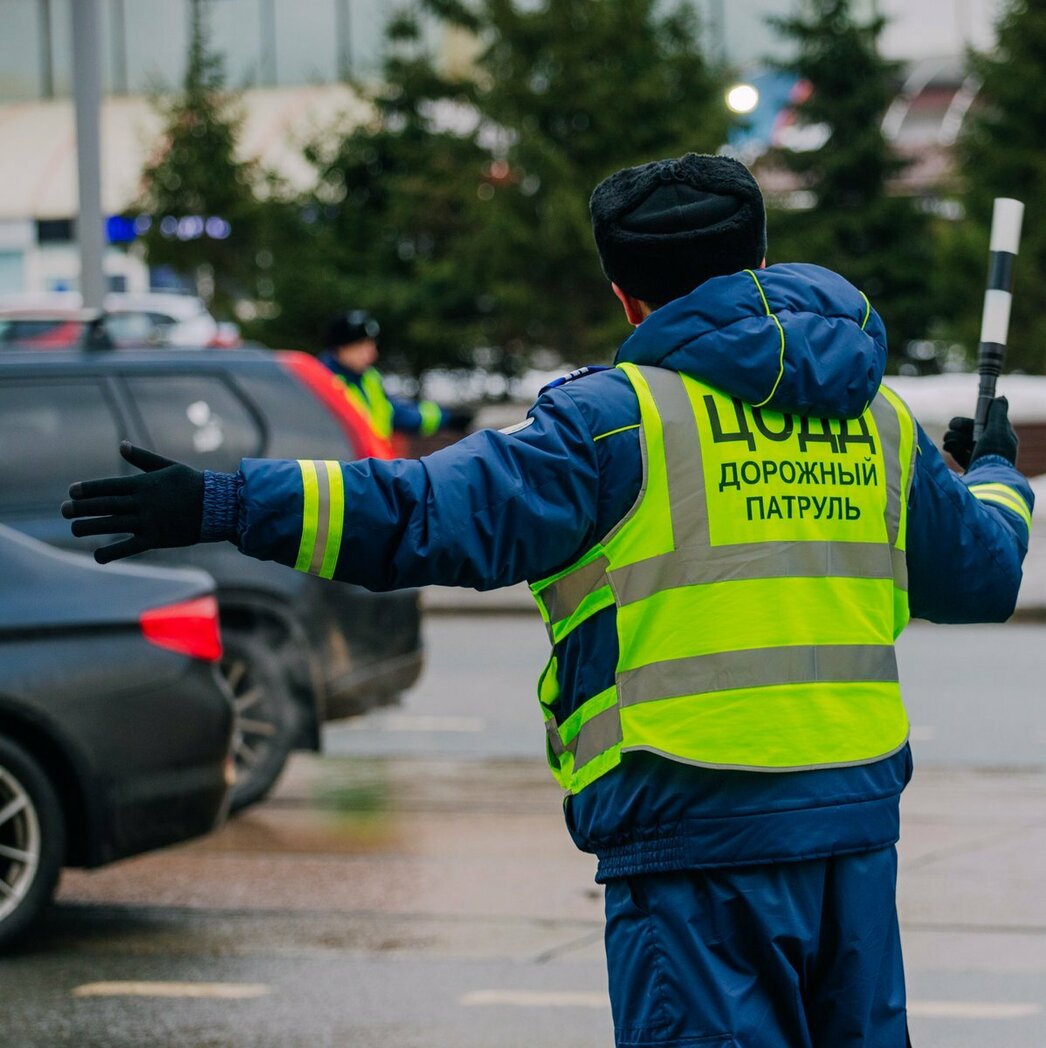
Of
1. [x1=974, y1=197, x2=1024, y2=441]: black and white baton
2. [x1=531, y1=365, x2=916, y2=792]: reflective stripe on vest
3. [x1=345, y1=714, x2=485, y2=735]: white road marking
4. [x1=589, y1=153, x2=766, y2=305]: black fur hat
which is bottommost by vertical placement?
[x1=345, y1=714, x2=485, y2=735]: white road marking

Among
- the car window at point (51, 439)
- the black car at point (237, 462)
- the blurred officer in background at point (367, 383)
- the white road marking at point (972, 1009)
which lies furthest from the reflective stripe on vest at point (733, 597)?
the blurred officer in background at point (367, 383)

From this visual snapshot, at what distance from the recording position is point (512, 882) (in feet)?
22.4

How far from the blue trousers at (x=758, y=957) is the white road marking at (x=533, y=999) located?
2.50 m

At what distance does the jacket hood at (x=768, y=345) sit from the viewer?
9.23 feet

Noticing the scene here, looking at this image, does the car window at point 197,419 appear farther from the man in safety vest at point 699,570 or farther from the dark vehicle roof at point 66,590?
the man in safety vest at point 699,570

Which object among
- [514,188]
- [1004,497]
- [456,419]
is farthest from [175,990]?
[514,188]

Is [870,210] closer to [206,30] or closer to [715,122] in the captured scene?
[715,122]

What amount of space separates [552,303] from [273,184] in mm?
4332

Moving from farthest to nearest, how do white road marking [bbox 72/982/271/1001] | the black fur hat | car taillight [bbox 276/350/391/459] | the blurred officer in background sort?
the blurred officer in background → car taillight [bbox 276/350/391/459] → white road marking [bbox 72/982/271/1001] → the black fur hat

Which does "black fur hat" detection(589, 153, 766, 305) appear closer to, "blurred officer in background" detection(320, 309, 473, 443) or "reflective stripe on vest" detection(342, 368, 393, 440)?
"blurred officer in background" detection(320, 309, 473, 443)

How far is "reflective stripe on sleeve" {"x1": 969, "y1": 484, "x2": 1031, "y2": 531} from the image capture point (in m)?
3.15

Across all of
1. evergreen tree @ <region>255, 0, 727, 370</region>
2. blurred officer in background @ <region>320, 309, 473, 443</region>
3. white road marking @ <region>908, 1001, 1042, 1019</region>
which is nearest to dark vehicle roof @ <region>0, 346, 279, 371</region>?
blurred officer in background @ <region>320, 309, 473, 443</region>

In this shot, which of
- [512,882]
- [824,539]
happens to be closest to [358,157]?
[512,882]

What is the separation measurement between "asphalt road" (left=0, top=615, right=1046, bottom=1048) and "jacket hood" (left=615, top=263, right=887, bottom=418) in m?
2.56
